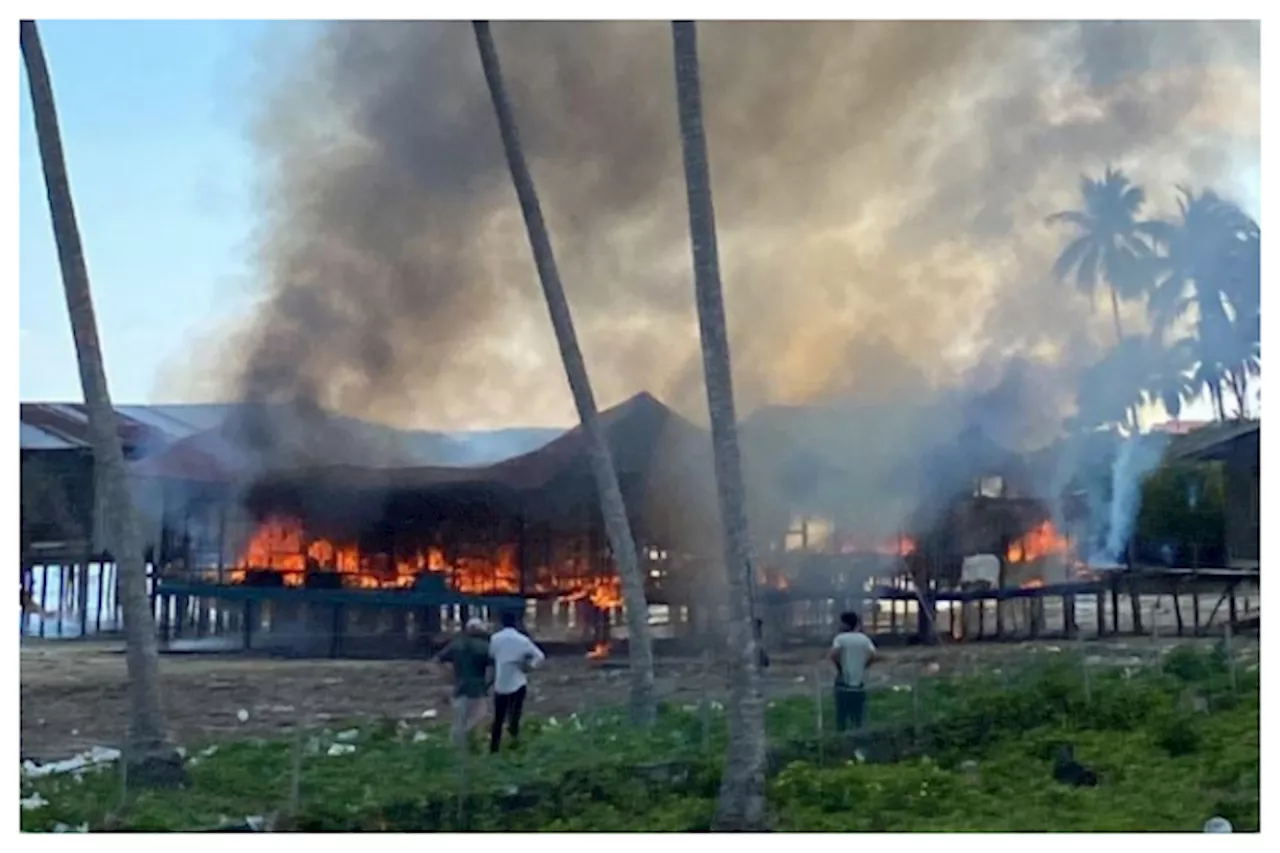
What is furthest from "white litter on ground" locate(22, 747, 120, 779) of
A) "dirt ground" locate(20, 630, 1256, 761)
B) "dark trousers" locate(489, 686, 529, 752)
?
"dark trousers" locate(489, 686, 529, 752)

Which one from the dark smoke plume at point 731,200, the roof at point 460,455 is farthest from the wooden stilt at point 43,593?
the dark smoke plume at point 731,200

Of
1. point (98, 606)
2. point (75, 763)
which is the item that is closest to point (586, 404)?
point (98, 606)

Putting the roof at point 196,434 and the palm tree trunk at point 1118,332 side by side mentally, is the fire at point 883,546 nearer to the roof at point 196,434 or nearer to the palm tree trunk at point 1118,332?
the palm tree trunk at point 1118,332

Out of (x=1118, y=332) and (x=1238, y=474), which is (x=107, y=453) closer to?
(x=1118, y=332)

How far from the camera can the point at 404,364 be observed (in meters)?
9.00

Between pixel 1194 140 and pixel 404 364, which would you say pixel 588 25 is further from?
pixel 1194 140

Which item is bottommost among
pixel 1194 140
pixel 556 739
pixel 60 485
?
pixel 556 739

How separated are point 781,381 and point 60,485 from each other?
4390 mm

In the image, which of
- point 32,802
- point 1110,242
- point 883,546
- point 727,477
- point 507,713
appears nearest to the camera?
point 727,477

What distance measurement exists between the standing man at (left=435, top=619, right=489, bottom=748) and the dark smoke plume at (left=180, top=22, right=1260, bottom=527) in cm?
130

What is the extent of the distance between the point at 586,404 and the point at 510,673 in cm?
168

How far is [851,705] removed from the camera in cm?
884

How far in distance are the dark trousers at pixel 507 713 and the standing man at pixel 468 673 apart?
0.09 metres
